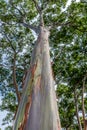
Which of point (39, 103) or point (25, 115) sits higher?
point (39, 103)

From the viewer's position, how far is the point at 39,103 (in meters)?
3.06

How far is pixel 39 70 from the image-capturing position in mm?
3752

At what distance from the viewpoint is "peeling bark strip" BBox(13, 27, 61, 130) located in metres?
2.83

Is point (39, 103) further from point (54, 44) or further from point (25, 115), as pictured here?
point (54, 44)

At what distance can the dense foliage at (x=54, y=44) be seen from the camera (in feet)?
47.8

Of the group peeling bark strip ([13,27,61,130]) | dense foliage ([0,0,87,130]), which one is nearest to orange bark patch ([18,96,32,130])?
peeling bark strip ([13,27,61,130])

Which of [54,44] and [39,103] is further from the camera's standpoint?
[54,44]

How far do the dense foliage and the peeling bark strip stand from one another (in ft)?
32.9

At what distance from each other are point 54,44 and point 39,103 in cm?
1294

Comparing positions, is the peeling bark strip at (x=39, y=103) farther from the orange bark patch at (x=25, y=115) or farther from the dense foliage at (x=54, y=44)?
the dense foliage at (x=54, y=44)

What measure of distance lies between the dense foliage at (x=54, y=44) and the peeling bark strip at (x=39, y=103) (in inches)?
395

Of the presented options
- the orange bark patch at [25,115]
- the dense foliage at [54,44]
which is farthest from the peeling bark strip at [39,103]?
the dense foliage at [54,44]

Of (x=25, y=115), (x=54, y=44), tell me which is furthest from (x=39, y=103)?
(x=54, y=44)

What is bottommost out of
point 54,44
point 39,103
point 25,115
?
point 25,115
